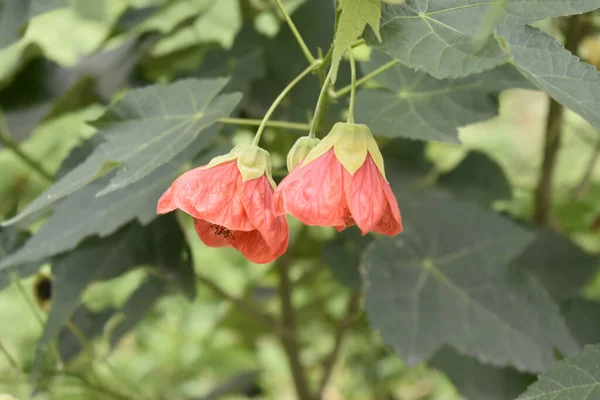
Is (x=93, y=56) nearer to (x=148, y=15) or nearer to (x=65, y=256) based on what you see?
(x=148, y=15)

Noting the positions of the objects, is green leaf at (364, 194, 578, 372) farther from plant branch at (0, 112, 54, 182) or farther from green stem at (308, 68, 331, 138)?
plant branch at (0, 112, 54, 182)

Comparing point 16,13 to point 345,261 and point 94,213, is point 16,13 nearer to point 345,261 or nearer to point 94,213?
point 94,213

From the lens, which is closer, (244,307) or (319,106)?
(319,106)

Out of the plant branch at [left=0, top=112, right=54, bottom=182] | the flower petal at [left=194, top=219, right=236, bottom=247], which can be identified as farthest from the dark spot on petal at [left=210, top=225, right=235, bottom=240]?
the plant branch at [left=0, top=112, right=54, bottom=182]

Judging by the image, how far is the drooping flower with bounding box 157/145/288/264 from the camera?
17.4 inches

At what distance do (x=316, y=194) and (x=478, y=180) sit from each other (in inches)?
23.4

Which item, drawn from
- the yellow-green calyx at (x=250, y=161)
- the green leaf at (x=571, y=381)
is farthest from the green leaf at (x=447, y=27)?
the green leaf at (x=571, y=381)

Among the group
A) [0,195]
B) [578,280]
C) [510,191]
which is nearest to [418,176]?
[510,191]

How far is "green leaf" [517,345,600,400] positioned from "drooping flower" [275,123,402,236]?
15 centimetres

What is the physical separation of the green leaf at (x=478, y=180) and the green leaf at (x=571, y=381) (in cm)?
49

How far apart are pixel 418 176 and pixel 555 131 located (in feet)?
0.69

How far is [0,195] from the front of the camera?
1297 millimetres

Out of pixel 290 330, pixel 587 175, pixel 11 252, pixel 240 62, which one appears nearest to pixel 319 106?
pixel 240 62

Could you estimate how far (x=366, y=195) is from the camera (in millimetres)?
428
